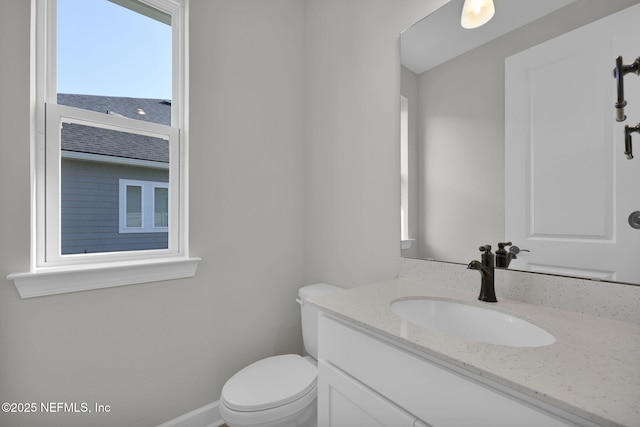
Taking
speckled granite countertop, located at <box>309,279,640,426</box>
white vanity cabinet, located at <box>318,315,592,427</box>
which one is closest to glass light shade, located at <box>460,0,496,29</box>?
speckled granite countertop, located at <box>309,279,640,426</box>

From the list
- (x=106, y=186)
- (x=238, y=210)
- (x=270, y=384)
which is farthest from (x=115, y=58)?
(x=270, y=384)

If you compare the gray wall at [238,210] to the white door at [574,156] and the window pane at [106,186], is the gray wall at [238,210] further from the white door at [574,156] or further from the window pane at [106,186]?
the white door at [574,156]

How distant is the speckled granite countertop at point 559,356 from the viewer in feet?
1.44

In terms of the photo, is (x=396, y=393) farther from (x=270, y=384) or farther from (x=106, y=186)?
(x=106, y=186)

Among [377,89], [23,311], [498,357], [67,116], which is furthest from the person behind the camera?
[377,89]

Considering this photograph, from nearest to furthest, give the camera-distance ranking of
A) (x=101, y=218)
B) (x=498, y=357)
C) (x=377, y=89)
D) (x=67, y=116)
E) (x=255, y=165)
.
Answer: (x=498, y=357) < (x=67, y=116) < (x=101, y=218) < (x=377, y=89) < (x=255, y=165)

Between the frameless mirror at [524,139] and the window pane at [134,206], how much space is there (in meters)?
1.30

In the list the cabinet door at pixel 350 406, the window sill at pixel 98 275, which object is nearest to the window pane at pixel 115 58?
the window sill at pixel 98 275

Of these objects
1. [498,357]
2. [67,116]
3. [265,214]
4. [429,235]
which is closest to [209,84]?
[67,116]

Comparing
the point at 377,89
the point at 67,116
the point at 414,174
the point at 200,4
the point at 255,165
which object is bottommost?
the point at 414,174

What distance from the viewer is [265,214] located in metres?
1.69

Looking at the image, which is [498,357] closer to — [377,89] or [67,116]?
[377,89]

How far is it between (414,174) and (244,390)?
4.00 feet

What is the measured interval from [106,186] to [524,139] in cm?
176
